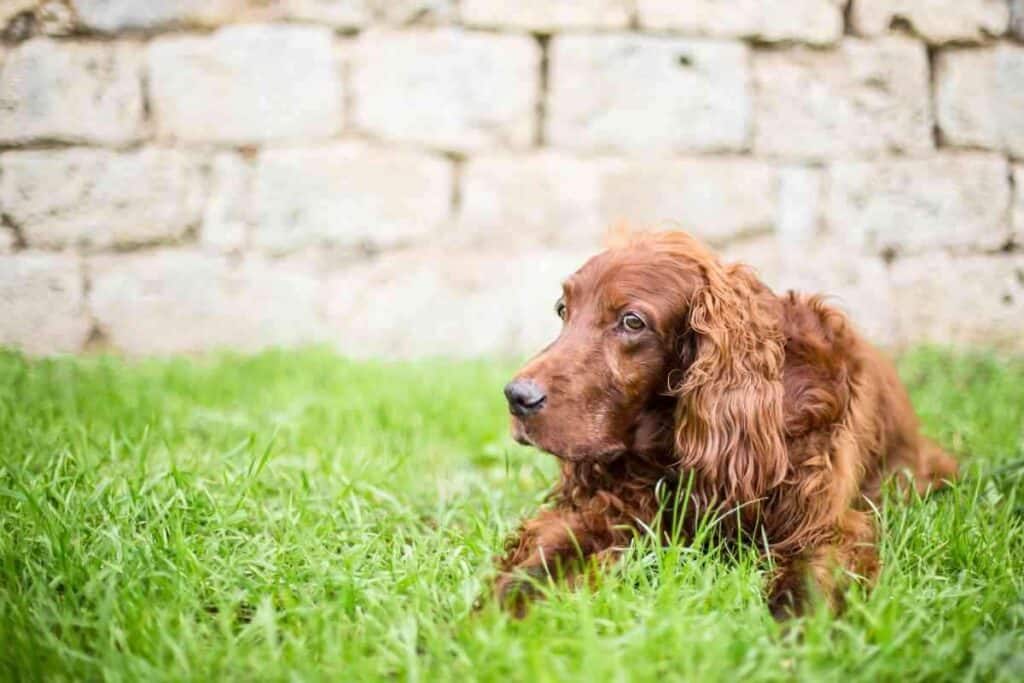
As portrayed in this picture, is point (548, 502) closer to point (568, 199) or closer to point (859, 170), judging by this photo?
point (568, 199)

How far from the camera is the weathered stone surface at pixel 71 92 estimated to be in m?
4.20

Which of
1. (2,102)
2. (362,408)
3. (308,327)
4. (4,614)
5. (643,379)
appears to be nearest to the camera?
(4,614)

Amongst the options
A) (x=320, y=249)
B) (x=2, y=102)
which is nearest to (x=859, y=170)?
(x=320, y=249)

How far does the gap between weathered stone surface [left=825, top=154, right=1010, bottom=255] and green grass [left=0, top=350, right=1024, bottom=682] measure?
1471 millimetres

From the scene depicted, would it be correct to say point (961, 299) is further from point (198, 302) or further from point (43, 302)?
point (43, 302)

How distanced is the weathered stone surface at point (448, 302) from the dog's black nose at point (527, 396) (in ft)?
8.10

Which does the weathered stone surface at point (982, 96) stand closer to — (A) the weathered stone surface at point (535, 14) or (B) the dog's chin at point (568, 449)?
(A) the weathered stone surface at point (535, 14)

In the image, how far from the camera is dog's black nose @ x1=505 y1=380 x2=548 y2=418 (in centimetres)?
203

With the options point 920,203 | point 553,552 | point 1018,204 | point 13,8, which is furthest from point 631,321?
point 13,8

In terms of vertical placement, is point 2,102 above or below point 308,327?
above

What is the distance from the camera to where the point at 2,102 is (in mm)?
4203

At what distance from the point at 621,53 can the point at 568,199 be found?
0.72m

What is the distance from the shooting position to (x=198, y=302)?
4.42m

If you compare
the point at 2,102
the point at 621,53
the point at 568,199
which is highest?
the point at 621,53
